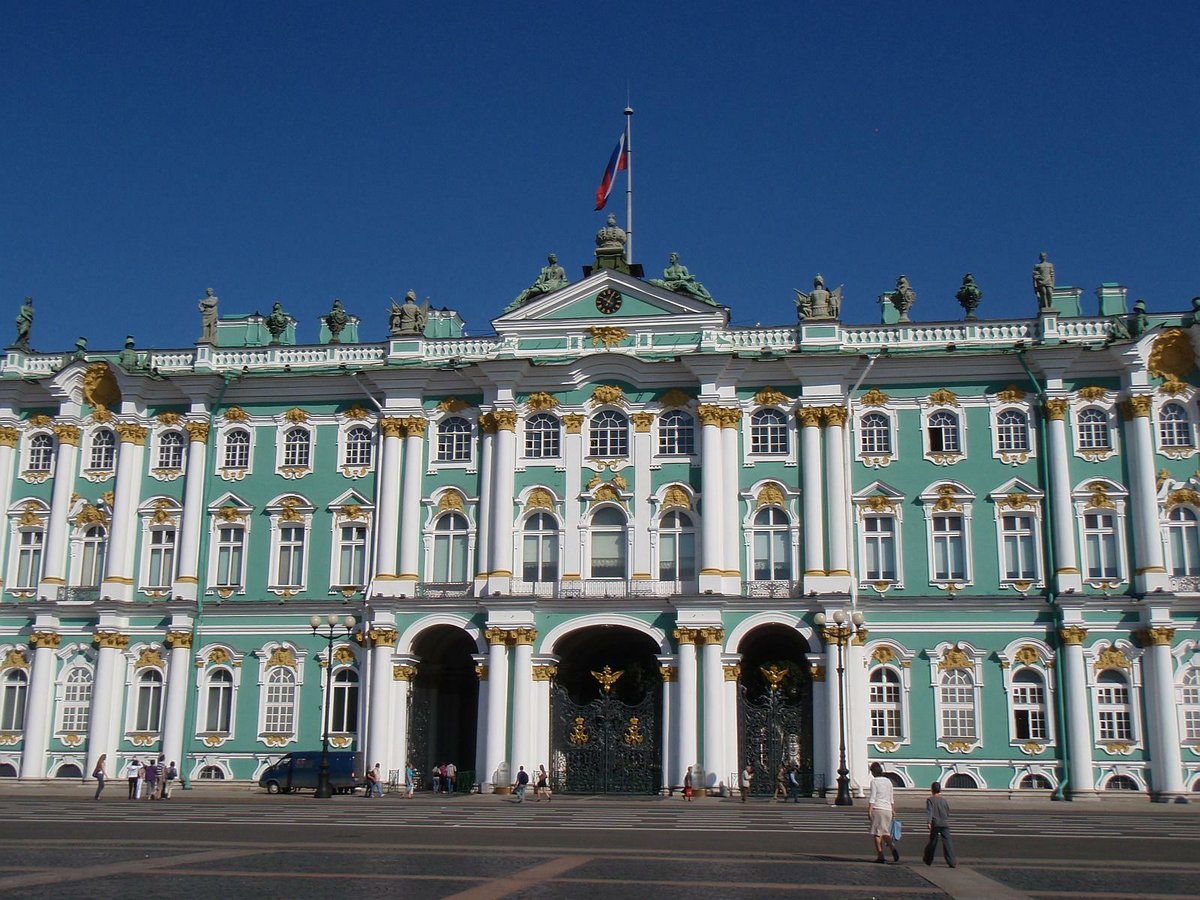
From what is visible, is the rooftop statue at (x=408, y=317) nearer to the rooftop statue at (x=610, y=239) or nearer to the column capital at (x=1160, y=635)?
the rooftop statue at (x=610, y=239)

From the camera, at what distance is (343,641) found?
53.7 metres

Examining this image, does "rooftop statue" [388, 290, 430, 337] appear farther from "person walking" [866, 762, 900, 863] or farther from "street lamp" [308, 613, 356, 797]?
"person walking" [866, 762, 900, 863]

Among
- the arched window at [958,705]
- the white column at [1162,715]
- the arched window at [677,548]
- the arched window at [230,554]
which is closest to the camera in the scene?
the white column at [1162,715]

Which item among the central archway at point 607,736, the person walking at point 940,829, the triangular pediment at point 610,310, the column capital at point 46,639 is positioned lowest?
the person walking at point 940,829

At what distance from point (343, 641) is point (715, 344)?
18.8m

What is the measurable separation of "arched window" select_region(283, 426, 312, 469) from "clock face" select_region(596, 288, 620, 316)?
44.0 ft

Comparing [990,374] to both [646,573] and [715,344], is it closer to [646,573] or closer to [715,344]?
[715,344]

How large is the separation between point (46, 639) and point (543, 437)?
21602 millimetres

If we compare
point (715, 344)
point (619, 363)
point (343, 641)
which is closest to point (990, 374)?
point (715, 344)

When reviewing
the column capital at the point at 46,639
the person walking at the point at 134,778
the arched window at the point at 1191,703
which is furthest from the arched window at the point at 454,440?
the arched window at the point at 1191,703

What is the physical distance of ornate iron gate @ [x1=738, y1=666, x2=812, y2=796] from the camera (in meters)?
50.1

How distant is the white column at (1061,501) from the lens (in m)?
50.4

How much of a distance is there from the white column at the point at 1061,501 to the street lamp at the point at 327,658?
2699 centimetres

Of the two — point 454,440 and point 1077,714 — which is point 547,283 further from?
point 1077,714
